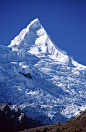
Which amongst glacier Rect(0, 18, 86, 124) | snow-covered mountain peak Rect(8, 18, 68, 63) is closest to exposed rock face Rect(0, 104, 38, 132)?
glacier Rect(0, 18, 86, 124)

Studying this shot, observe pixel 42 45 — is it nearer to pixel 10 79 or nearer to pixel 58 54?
pixel 58 54

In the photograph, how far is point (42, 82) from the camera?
313 feet

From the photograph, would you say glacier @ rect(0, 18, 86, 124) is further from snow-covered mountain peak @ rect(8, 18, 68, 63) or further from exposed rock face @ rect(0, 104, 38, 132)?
exposed rock face @ rect(0, 104, 38, 132)

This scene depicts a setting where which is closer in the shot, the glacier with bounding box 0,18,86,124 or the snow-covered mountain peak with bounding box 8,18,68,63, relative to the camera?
the glacier with bounding box 0,18,86,124

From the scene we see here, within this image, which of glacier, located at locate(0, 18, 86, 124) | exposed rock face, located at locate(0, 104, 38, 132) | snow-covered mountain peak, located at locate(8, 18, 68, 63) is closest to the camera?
exposed rock face, located at locate(0, 104, 38, 132)

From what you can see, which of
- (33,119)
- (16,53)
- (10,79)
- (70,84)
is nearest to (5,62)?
(16,53)

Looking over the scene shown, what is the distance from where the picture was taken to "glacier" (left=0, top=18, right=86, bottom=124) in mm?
68056

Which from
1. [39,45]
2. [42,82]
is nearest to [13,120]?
[42,82]

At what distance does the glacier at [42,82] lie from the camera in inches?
2679

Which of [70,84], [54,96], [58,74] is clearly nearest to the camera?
[54,96]

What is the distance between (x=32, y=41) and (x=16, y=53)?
36489mm

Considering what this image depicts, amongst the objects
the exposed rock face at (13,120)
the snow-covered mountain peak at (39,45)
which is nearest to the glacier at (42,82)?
the snow-covered mountain peak at (39,45)

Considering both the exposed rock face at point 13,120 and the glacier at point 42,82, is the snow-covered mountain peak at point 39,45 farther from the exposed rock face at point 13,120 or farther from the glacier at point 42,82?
the exposed rock face at point 13,120

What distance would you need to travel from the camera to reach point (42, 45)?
140625mm
